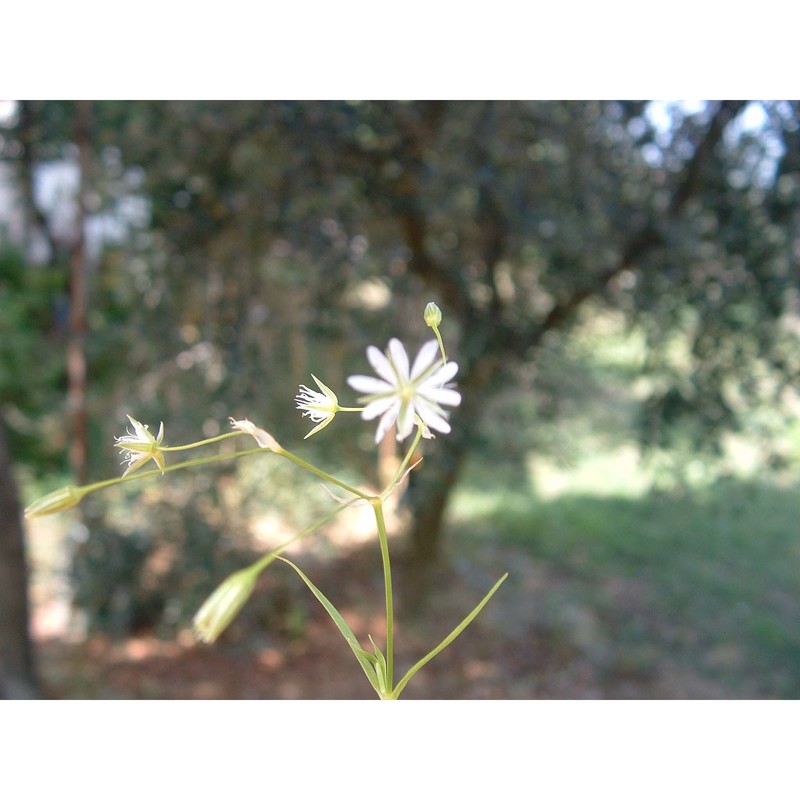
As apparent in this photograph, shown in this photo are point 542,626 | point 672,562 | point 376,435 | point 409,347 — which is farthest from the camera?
point 672,562

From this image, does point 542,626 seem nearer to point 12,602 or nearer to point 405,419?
point 12,602

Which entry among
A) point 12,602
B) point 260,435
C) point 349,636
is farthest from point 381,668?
point 12,602

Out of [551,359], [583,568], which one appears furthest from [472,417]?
[583,568]

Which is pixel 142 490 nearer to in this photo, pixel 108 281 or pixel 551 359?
pixel 108 281

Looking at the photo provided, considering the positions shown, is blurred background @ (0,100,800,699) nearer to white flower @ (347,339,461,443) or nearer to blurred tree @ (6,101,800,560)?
blurred tree @ (6,101,800,560)

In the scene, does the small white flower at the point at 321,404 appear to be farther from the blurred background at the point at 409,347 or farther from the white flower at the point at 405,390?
the blurred background at the point at 409,347

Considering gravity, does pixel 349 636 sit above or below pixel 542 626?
above

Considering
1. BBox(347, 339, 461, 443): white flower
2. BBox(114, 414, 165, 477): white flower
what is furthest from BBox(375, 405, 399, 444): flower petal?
BBox(114, 414, 165, 477): white flower
